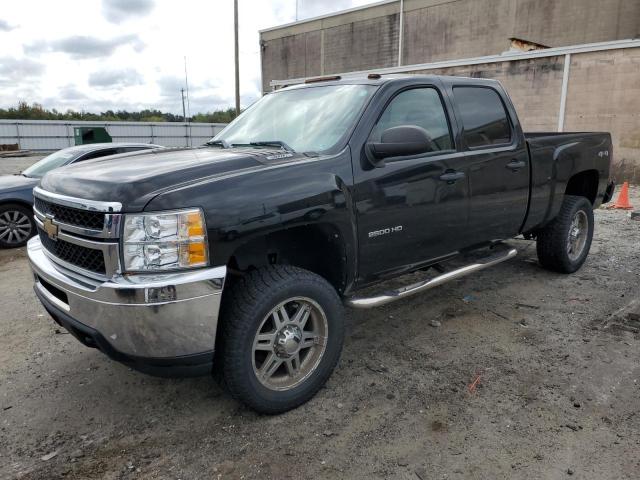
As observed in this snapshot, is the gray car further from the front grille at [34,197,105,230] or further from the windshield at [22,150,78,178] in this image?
the front grille at [34,197,105,230]

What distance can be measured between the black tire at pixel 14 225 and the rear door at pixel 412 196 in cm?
643

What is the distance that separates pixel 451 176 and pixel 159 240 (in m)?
2.32

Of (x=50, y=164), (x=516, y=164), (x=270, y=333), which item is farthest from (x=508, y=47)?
(x=270, y=333)

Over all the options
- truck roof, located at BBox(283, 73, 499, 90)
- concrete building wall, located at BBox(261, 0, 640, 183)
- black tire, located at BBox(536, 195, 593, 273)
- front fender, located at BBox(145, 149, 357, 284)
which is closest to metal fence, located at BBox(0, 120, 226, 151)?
concrete building wall, located at BBox(261, 0, 640, 183)

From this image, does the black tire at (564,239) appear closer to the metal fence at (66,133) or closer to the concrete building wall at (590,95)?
the concrete building wall at (590,95)

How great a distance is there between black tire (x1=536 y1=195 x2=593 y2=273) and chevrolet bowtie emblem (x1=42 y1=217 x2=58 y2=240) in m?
4.74

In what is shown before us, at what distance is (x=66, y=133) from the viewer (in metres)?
33.7

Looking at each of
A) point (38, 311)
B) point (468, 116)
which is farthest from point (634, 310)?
point (38, 311)

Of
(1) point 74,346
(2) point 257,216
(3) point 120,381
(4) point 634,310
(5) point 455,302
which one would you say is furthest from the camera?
(5) point 455,302

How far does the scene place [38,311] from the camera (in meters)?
4.86

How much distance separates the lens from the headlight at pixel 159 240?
250 cm

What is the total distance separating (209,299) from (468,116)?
9.16 feet

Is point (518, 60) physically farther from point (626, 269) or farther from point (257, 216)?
point (257, 216)

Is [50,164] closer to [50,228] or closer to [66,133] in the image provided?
[50,228]
